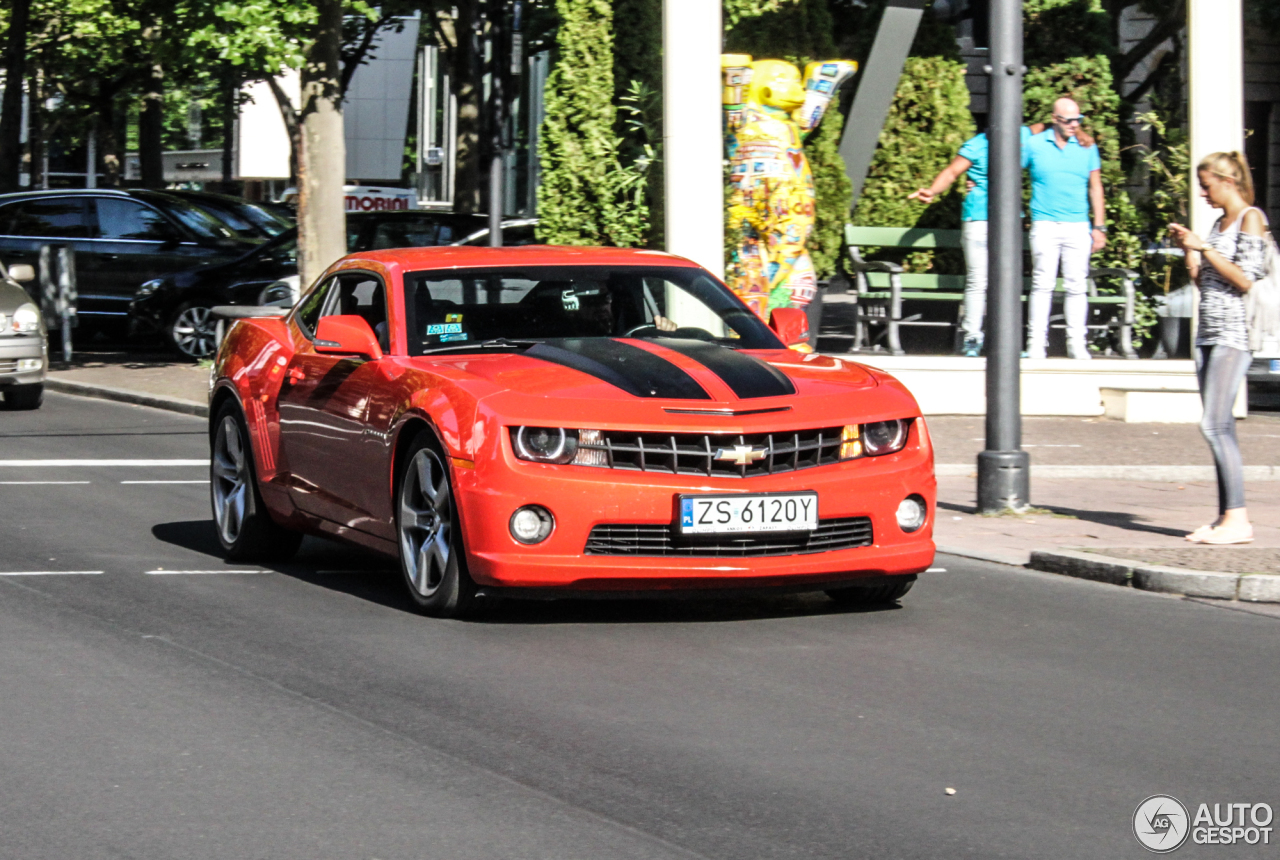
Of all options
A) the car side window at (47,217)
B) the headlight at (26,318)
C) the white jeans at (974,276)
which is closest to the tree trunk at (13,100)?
the car side window at (47,217)

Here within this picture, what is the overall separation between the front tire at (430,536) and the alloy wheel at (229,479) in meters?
1.72

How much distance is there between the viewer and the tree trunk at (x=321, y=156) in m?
19.0

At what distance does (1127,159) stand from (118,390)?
9580 millimetres

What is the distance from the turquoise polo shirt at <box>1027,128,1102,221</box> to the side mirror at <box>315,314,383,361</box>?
29.1ft

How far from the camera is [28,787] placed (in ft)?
17.2

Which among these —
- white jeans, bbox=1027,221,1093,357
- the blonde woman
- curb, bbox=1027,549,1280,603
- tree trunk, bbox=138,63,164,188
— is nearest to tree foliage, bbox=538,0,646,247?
white jeans, bbox=1027,221,1093,357

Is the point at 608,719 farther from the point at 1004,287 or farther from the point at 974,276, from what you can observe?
the point at 974,276

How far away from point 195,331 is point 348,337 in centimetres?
1463

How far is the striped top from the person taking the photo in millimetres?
9422

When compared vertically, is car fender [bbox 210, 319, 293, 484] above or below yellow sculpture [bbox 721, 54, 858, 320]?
below

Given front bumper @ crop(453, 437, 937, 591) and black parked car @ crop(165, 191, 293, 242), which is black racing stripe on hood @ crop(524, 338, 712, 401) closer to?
front bumper @ crop(453, 437, 937, 591)

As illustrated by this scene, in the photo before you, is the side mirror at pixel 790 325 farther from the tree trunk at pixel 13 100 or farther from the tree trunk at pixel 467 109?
the tree trunk at pixel 13 100

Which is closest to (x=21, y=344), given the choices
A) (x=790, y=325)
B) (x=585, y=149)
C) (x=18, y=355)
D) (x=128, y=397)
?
(x=18, y=355)

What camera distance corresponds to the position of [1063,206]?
15906mm
